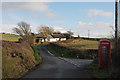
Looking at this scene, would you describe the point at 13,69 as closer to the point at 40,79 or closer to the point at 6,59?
the point at 6,59

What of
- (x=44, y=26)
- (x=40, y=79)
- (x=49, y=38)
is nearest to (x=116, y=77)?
(x=40, y=79)

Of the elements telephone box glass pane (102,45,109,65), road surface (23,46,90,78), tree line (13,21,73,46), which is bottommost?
road surface (23,46,90,78)

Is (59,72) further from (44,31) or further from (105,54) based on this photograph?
(44,31)

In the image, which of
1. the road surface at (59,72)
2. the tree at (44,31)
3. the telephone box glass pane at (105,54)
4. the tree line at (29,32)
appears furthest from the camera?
the tree at (44,31)

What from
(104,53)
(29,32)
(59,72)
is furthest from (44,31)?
(104,53)

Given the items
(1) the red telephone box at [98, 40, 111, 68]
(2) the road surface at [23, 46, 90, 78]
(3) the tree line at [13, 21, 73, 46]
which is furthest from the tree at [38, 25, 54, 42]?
(1) the red telephone box at [98, 40, 111, 68]

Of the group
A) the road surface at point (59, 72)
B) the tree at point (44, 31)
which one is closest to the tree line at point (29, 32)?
the tree at point (44, 31)

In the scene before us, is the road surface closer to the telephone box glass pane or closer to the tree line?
the telephone box glass pane

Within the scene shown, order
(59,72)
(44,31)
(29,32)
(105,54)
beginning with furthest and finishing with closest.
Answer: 1. (44,31)
2. (29,32)
3. (59,72)
4. (105,54)

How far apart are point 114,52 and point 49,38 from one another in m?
77.1

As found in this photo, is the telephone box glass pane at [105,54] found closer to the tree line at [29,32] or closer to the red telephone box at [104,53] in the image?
the red telephone box at [104,53]

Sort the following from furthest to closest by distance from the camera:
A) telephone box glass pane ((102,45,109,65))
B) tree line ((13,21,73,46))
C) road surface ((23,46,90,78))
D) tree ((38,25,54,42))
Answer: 1. tree ((38,25,54,42))
2. tree line ((13,21,73,46))
3. telephone box glass pane ((102,45,109,65))
4. road surface ((23,46,90,78))

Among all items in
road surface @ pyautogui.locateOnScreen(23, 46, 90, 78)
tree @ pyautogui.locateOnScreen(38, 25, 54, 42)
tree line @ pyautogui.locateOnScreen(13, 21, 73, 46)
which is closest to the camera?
road surface @ pyautogui.locateOnScreen(23, 46, 90, 78)

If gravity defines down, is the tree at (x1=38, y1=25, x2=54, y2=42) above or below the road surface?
above
